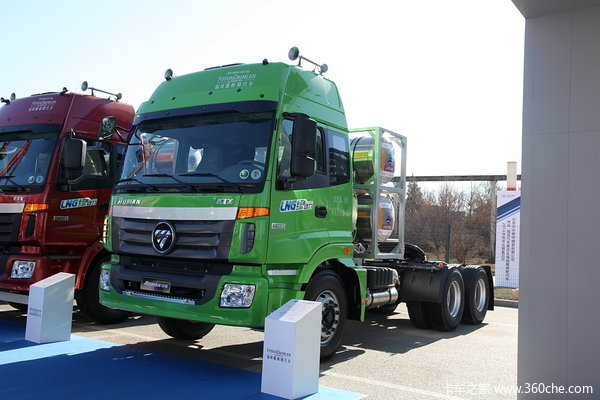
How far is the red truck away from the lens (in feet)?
25.7

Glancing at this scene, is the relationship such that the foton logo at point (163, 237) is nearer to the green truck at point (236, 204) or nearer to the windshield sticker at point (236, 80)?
the green truck at point (236, 204)

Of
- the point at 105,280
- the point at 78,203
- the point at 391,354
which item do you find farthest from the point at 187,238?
the point at 78,203

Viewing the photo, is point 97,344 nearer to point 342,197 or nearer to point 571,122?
point 342,197

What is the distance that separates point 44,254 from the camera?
7.89 m

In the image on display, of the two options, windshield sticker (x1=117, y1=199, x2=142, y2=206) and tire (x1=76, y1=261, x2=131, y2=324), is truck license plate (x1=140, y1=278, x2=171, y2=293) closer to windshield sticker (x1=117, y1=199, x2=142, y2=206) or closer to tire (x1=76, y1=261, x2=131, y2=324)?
windshield sticker (x1=117, y1=199, x2=142, y2=206)

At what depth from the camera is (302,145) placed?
564 centimetres

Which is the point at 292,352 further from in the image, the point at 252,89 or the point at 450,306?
the point at 450,306

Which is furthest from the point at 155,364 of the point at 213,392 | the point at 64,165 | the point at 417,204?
the point at 417,204

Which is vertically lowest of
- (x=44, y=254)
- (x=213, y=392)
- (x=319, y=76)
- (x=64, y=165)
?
(x=213, y=392)

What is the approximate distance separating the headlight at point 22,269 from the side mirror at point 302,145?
4.39 meters

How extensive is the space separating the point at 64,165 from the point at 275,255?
13.5ft

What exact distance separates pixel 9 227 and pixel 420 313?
21.3 feet

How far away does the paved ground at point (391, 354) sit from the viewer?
568 cm

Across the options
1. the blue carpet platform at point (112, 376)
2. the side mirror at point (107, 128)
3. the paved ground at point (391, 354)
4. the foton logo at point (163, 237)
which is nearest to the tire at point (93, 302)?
the paved ground at point (391, 354)
